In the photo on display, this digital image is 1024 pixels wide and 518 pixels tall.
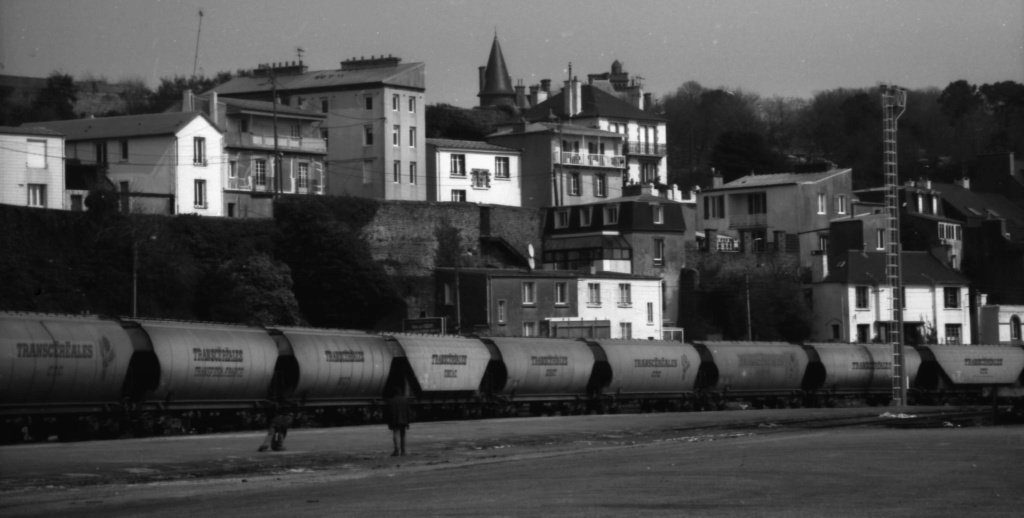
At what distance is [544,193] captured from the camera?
11650 cm

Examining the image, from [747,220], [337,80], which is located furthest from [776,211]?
[337,80]

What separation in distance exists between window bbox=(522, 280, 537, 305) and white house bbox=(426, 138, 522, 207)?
63.3 feet

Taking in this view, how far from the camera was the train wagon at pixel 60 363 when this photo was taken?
39.1m

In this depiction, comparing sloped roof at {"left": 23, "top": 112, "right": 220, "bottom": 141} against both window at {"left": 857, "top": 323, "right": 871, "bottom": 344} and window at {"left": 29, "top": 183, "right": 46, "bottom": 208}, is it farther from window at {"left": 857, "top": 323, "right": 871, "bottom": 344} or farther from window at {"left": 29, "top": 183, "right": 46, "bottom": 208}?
window at {"left": 857, "top": 323, "right": 871, "bottom": 344}

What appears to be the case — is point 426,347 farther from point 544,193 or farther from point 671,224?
point 544,193

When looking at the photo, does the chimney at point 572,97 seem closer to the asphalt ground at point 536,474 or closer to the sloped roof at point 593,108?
the sloped roof at point 593,108

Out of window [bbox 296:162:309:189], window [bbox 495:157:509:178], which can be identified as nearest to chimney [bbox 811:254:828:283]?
window [bbox 495:157:509:178]

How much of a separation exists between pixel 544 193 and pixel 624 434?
71.4 meters

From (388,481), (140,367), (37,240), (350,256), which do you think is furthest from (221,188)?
(388,481)

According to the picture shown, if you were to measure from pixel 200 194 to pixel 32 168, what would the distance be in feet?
35.4

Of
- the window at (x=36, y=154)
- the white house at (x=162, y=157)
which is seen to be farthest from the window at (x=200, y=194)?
the window at (x=36, y=154)

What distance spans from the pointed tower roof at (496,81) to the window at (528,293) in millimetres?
Answer: 70010

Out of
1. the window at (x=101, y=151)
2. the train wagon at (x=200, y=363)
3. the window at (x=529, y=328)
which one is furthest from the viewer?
the window at (x=529, y=328)

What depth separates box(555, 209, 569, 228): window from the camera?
338 feet
